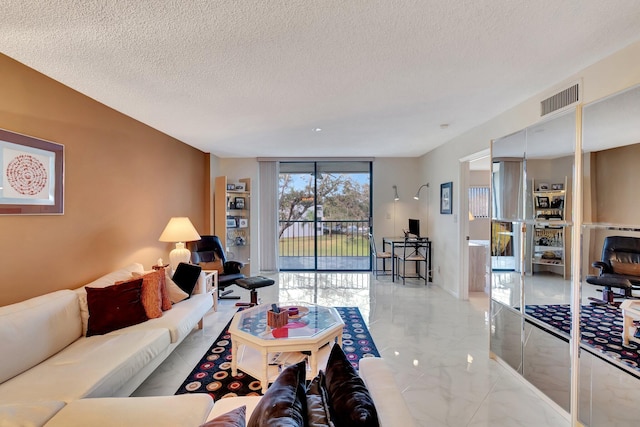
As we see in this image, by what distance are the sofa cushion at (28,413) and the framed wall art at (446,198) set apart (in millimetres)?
4737

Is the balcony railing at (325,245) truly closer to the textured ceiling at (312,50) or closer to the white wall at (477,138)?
the white wall at (477,138)

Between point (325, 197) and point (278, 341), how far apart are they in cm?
440

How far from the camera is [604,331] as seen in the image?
1726 millimetres

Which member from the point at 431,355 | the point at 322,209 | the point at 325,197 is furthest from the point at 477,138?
the point at 322,209

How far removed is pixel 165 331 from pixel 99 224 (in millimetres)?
1375

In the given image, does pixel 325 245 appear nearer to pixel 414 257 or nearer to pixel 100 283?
pixel 414 257

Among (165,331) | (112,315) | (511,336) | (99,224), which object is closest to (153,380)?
(165,331)

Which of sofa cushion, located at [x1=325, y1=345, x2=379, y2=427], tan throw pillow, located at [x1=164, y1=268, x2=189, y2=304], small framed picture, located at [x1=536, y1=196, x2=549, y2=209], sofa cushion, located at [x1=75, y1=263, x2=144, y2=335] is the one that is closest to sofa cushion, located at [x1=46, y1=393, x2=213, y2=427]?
sofa cushion, located at [x1=325, y1=345, x2=379, y2=427]

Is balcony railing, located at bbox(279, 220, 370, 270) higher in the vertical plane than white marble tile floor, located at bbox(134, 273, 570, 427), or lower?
higher

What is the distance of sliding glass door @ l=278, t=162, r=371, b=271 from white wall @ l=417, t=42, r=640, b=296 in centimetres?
140

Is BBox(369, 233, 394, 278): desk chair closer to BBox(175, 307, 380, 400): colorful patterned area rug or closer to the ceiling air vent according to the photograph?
BBox(175, 307, 380, 400): colorful patterned area rug

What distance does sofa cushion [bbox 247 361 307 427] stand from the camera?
93cm

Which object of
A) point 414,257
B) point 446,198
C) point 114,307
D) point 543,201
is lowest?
point 414,257

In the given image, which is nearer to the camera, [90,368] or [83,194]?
[90,368]
